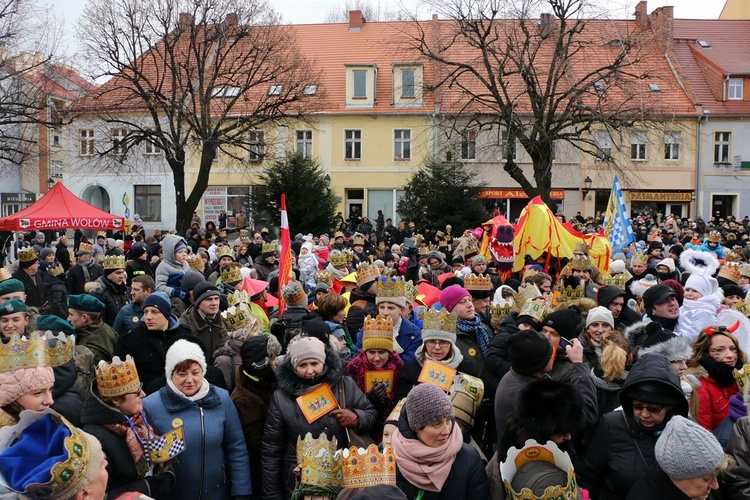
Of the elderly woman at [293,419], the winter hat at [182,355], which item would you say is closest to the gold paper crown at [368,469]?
the elderly woman at [293,419]

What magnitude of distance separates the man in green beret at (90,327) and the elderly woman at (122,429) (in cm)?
223

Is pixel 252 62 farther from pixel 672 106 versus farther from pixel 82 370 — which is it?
pixel 82 370

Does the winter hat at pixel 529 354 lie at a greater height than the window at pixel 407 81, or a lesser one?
lesser

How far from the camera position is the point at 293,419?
4746 mm

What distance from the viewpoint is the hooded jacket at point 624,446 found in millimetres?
4012

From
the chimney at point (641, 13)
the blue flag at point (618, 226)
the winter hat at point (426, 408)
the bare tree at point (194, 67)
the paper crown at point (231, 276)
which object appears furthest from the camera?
the chimney at point (641, 13)

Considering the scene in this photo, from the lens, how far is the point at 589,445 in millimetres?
4094

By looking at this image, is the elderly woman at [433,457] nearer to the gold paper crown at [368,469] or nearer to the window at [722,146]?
the gold paper crown at [368,469]

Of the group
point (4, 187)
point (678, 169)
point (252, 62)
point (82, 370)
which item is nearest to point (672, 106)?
A: point (678, 169)

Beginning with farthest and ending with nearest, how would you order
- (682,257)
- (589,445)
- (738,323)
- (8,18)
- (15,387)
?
(8,18) → (682,257) → (738,323) → (589,445) → (15,387)

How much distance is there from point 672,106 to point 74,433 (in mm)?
40007

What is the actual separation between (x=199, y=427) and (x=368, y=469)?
1579mm

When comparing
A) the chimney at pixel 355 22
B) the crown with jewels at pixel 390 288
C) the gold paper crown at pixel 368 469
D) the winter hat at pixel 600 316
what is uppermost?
the chimney at pixel 355 22

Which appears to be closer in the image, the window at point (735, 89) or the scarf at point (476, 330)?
the scarf at point (476, 330)
